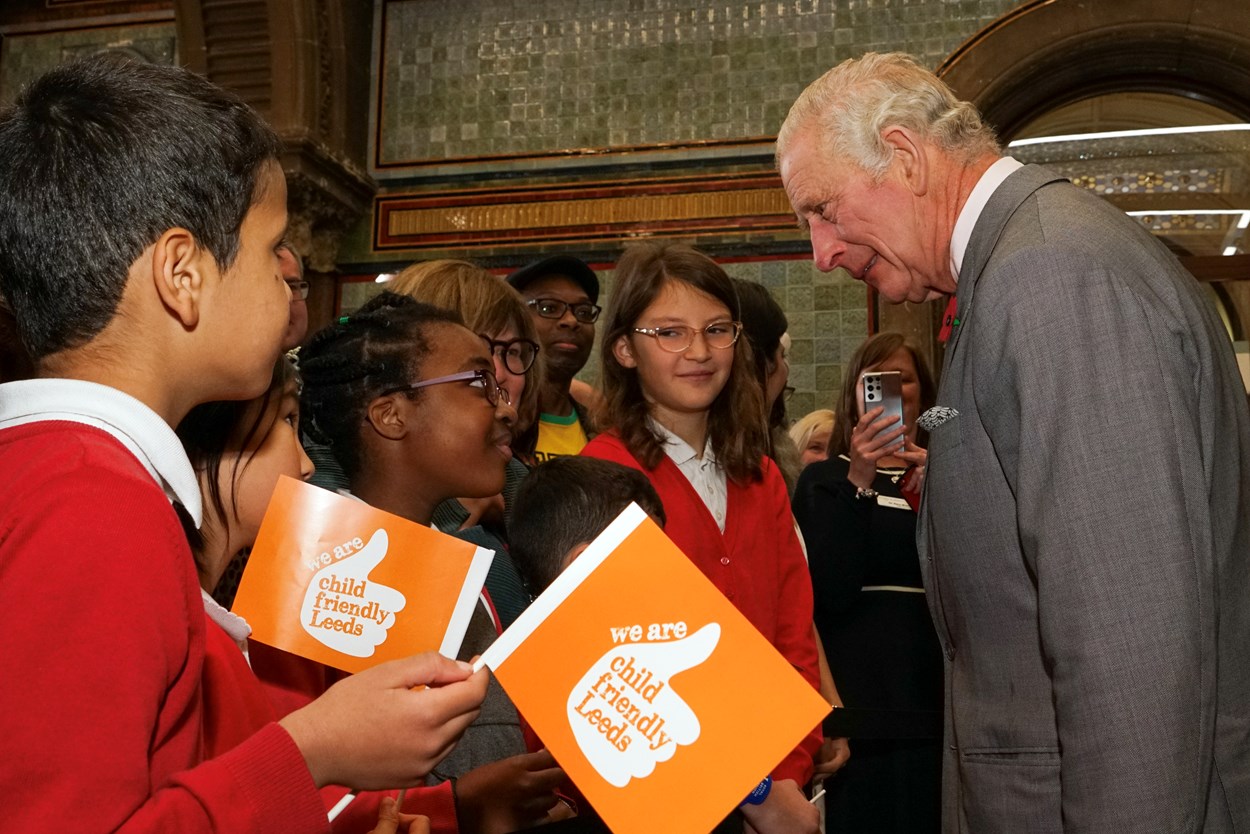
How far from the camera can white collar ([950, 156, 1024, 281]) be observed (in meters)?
1.92

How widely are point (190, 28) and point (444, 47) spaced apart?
1.43 m

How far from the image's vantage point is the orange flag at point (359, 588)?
1446mm

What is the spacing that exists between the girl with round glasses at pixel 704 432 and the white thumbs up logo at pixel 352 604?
1.20m

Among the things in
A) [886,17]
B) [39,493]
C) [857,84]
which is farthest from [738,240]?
[39,493]

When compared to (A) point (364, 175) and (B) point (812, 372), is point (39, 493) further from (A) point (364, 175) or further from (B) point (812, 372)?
(A) point (364, 175)

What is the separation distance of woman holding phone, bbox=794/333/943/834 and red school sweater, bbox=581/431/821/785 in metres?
0.29

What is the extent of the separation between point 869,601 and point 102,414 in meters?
2.43

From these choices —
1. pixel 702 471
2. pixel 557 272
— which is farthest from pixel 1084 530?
pixel 557 272

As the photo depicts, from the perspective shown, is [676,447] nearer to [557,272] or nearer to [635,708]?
[557,272]

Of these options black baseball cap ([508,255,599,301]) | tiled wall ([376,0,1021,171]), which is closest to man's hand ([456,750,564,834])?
black baseball cap ([508,255,599,301])

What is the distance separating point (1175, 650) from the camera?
55.6 inches

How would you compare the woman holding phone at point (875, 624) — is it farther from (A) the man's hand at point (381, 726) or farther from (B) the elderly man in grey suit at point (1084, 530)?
(A) the man's hand at point (381, 726)

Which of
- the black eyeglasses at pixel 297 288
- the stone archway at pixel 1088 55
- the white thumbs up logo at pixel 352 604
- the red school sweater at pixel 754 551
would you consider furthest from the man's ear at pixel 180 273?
the stone archway at pixel 1088 55

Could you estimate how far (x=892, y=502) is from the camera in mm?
3242
